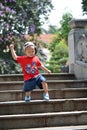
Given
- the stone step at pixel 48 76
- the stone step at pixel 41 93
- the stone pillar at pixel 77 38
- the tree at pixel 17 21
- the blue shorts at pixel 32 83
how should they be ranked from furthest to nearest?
the tree at pixel 17 21 → the stone pillar at pixel 77 38 → the stone step at pixel 48 76 → the stone step at pixel 41 93 → the blue shorts at pixel 32 83

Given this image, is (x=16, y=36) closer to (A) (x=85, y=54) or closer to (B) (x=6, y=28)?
(B) (x=6, y=28)

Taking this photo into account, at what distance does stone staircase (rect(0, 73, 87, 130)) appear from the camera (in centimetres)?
601

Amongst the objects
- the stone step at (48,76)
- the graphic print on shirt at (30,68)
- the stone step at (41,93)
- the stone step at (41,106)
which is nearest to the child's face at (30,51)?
the graphic print on shirt at (30,68)

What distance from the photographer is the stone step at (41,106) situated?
6.27 metres

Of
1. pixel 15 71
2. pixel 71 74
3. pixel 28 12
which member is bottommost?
pixel 15 71

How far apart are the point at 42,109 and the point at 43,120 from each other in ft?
1.15

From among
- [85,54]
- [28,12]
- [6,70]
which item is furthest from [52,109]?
[28,12]

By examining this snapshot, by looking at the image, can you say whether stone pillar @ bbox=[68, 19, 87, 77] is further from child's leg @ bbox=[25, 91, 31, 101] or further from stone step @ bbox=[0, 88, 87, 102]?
child's leg @ bbox=[25, 91, 31, 101]

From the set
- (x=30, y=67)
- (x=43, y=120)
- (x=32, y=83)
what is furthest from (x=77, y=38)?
(x=43, y=120)

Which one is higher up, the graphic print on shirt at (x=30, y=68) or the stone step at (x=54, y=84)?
the graphic print on shirt at (x=30, y=68)

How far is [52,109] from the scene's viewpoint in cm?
639

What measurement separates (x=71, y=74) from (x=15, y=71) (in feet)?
37.2

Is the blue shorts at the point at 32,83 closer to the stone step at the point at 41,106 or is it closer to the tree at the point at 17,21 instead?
the stone step at the point at 41,106

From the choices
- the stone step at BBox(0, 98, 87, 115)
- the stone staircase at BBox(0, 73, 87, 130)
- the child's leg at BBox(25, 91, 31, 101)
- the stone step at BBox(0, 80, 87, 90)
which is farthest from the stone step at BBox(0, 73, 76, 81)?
the stone step at BBox(0, 98, 87, 115)
